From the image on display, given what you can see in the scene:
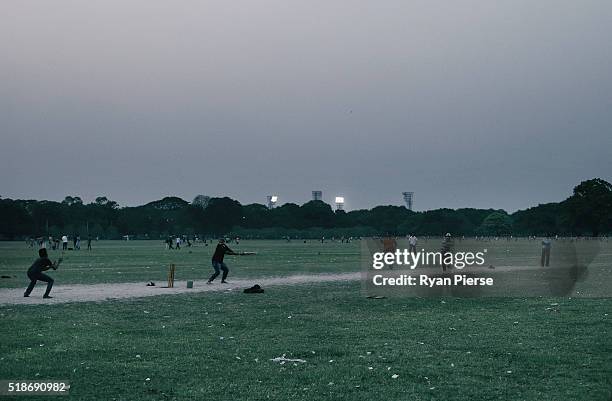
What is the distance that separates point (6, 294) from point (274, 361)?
17154 mm

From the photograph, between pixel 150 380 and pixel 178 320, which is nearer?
pixel 150 380

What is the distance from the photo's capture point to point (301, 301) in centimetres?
2386

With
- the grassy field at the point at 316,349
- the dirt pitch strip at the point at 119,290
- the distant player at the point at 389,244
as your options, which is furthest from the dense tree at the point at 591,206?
the grassy field at the point at 316,349

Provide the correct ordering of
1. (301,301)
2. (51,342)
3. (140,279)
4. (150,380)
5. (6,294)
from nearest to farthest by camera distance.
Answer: (150,380) < (51,342) < (301,301) < (6,294) < (140,279)

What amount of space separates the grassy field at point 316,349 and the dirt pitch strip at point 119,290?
2053mm

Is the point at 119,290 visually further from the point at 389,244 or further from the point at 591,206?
the point at 591,206

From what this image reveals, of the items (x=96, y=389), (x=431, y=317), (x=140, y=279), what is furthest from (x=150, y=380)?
(x=140, y=279)

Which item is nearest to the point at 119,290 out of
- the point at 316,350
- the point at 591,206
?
the point at 316,350

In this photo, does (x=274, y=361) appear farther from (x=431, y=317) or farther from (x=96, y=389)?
(x=431, y=317)

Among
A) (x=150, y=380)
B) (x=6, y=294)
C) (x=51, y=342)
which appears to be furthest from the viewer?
(x=6, y=294)

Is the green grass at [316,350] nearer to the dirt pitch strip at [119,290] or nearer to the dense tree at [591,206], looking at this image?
the dirt pitch strip at [119,290]

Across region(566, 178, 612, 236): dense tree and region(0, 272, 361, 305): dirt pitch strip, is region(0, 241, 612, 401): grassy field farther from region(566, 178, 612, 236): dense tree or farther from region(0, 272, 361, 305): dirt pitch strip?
region(566, 178, 612, 236): dense tree

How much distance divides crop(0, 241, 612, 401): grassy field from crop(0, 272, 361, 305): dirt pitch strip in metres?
2.05

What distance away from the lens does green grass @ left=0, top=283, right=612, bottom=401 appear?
35.3ft
